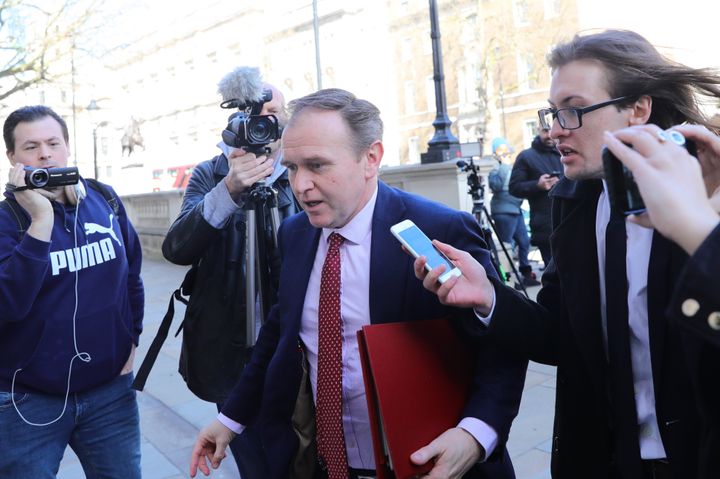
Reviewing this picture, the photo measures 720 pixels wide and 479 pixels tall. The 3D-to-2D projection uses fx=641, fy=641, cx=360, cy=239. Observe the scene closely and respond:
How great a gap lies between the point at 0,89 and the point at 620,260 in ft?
72.5

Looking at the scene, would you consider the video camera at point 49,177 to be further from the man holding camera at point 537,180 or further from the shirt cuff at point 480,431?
the man holding camera at point 537,180

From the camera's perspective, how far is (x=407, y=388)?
5.12 ft

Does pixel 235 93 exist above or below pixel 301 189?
above

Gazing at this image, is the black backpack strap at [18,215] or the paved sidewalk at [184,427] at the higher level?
the black backpack strap at [18,215]

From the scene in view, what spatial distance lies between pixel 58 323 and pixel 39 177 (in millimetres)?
555

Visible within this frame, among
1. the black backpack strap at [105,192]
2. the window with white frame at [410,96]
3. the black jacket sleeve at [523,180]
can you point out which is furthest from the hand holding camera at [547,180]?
the window with white frame at [410,96]

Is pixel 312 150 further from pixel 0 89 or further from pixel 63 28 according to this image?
pixel 0 89

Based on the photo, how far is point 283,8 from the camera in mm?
49250

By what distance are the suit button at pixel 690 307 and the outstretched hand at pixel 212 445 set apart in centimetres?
148

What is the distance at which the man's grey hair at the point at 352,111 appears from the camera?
1866 mm

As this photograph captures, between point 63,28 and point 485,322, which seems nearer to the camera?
point 485,322

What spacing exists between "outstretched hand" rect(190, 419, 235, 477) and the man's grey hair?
3.23 feet

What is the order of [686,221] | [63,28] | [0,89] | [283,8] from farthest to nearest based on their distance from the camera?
[283,8]
[0,89]
[63,28]
[686,221]

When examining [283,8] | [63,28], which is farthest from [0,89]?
[283,8]
